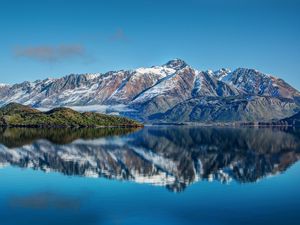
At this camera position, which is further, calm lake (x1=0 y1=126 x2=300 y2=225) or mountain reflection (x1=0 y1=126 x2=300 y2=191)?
mountain reflection (x1=0 y1=126 x2=300 y2=191)

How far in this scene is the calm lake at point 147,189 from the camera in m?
53.5

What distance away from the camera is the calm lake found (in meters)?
53.5

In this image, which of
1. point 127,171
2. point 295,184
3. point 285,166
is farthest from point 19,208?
point 285,166

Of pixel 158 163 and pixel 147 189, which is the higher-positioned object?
pixel 158 163

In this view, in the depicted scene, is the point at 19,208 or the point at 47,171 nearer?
the point at 19,208

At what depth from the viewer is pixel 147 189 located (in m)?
70.9

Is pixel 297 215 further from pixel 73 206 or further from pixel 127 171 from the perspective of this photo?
pixel 127 171

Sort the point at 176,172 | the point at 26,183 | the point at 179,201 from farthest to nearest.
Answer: the point at 176,172
the point at 26,183
the point at 179,201

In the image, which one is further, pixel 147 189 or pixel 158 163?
pixel 158 163

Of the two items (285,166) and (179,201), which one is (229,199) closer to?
(179,201)

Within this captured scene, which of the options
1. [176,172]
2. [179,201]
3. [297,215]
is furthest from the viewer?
[176,172]

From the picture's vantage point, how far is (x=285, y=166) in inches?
4090

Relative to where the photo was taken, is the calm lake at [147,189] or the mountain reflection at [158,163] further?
the mountain reflection at [158,163]

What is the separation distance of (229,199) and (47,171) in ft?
138
